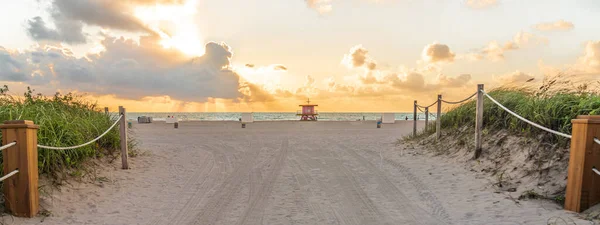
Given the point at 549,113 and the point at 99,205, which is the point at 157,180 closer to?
the point at 99,205

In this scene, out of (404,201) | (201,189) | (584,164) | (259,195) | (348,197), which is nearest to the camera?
(584,164)

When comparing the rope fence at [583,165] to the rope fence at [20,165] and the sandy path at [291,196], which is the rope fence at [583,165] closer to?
the sandy path at [291,196]

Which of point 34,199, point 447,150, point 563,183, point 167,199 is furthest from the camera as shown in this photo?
point 447,150

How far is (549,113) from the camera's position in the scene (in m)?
6.35

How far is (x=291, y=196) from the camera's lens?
18.7 ft

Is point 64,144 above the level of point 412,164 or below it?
above

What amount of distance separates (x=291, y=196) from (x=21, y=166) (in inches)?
144

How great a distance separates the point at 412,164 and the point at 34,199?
7307 mm

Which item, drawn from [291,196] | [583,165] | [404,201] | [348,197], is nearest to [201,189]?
[291,196]

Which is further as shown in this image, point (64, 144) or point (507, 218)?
point (64, 144)


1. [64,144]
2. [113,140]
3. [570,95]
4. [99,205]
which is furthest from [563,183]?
[113,140]

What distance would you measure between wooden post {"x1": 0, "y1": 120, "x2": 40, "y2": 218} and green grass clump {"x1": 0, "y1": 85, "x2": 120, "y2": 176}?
980 mm

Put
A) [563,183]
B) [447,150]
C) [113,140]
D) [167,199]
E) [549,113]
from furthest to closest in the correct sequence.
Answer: [447,150]
[113,140]
[549,113]
[167,199]
[563,183]

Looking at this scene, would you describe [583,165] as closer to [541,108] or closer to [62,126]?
[541,108]
